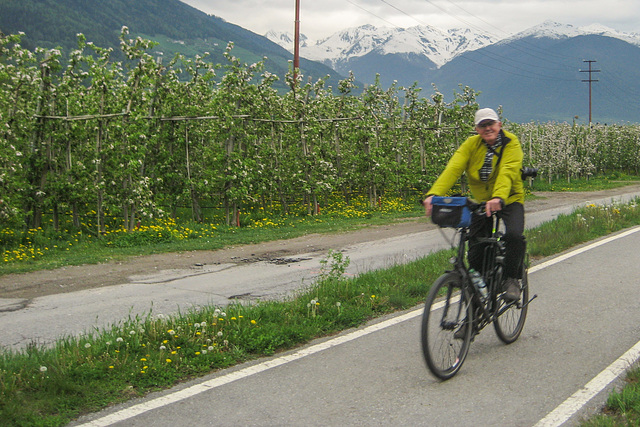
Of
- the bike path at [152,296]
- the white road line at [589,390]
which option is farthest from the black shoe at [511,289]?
the bike path at [152,296]

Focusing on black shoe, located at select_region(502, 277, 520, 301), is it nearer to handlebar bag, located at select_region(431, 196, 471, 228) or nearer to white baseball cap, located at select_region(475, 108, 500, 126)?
handlebar bag, located at select_region(431, 196, 471, 228)

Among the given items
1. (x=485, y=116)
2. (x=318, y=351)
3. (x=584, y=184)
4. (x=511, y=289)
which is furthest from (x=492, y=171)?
(x=584, y=184)

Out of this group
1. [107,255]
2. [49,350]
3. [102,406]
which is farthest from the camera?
[107,255]

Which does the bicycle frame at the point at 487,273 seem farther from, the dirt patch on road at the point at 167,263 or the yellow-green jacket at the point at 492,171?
the dirt patch on road at the point at 167,263

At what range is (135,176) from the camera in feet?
52.5

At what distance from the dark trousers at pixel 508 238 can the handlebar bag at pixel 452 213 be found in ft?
1.55

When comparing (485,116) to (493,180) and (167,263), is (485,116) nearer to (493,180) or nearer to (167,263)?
(493,180)

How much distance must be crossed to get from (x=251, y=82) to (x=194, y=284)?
10.6 metres

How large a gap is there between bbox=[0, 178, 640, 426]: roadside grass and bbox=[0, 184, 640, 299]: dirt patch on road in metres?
3.80

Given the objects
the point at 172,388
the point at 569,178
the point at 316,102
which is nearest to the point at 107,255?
the point at 172,388

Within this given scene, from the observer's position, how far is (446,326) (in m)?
5.17

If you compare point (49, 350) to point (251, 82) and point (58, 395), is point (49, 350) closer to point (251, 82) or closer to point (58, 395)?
point (58, 395)

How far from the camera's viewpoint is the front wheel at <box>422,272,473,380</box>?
5.01m

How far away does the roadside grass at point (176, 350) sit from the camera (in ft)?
14.9
